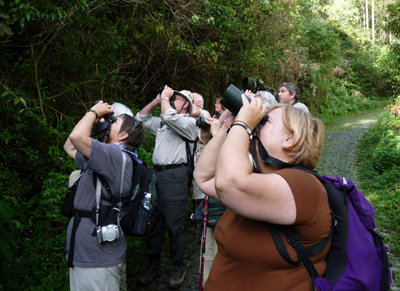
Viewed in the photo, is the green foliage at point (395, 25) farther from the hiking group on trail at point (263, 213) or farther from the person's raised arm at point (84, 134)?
the person's raised arm at point (84, 134)

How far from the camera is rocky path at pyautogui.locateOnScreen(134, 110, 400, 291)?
11.9ft

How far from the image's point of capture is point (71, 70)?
4613mm

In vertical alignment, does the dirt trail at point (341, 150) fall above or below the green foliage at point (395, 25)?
below

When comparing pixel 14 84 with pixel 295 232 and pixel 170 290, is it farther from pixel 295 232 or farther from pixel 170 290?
pixel 295 232

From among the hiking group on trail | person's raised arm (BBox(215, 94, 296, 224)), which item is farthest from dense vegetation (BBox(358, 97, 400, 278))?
person's raised arm (BBox(215, 94, 296, 224))

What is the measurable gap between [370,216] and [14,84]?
14.0 ft

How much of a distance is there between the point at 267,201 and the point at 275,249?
9.2 inches

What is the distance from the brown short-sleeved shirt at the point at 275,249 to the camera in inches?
52.4

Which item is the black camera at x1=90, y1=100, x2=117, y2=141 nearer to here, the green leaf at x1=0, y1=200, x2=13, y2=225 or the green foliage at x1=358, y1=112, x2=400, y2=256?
the green leaf at x1=0, y1=200, x2=13, y2=225

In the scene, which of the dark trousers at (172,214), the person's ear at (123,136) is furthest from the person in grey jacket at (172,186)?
the person's ear at (123,136)

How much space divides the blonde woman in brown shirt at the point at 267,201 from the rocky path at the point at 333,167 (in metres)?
2.25

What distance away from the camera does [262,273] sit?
1.38 meters

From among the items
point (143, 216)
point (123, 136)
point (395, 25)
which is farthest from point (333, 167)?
point (123, 136)

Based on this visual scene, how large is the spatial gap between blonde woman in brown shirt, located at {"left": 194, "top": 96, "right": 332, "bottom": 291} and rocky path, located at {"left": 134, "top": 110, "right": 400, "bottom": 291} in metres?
2.25
